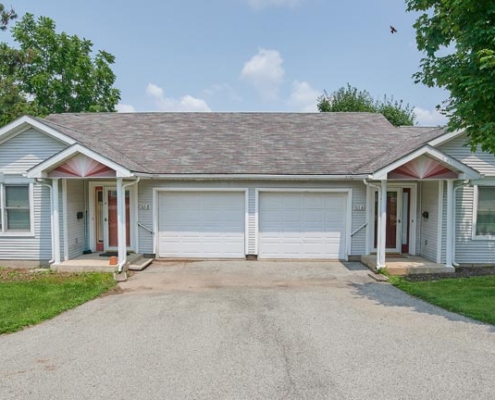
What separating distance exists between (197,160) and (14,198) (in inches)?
231

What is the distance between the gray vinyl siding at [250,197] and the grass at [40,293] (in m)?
2.66

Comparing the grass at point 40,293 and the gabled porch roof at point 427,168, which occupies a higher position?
the gabled porch roof at point 427,168

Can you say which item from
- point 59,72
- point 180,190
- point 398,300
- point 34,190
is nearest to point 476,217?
point 398,300

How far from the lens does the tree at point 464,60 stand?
21.3 ft

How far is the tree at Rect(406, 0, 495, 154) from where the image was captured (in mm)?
6478

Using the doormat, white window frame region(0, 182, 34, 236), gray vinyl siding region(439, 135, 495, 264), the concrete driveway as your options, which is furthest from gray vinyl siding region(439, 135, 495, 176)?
white window frame region(0, 182, 34, 236)

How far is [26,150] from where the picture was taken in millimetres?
11109

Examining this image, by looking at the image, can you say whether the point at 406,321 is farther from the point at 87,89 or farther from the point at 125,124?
the point at 87,89

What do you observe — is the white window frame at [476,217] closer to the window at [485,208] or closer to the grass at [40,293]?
the window at [485,208]

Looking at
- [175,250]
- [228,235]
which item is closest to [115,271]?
[175,250]

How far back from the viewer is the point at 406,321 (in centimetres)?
637

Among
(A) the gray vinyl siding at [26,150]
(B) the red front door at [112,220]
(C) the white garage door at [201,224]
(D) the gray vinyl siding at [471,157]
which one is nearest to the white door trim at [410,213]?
(D) the gray vinyl siding at [471,157]

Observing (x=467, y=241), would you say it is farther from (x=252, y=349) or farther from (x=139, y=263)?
(x=139, y=263)

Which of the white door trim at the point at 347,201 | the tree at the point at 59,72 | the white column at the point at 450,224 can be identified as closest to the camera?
the white column at the point at 450,224
